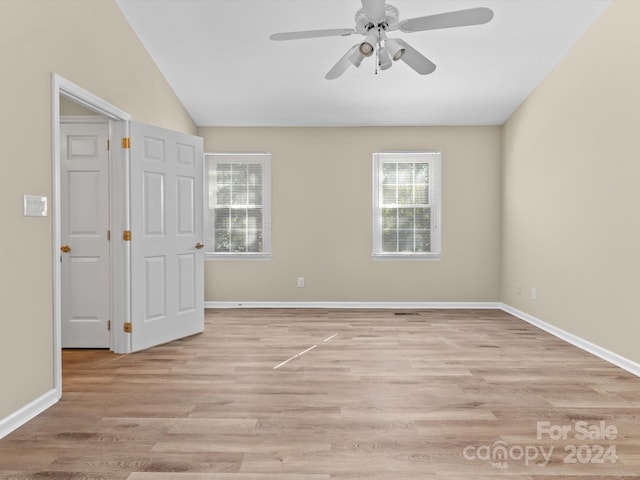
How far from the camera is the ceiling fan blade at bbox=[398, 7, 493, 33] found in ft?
8.34

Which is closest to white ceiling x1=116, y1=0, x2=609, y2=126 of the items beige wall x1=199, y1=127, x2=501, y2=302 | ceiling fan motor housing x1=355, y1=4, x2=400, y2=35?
beige wall x1=199, y1=127, x2=501, y2=302

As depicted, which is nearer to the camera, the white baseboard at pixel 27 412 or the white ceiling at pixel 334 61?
the white baseboard at pixel 27 412

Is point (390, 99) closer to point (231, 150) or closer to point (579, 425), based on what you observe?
point (231, 150)

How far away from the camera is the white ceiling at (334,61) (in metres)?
3.85

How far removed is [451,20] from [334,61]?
217 cm

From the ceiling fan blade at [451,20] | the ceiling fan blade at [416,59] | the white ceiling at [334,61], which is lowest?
the ceiling fan blade at [416,59]

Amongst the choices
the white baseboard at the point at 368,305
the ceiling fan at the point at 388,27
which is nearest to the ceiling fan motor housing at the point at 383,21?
the ceiling fan at the point at 388,27

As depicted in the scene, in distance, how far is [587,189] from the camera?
3982 mm

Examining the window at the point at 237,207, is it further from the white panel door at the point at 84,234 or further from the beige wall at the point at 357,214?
the white panel door at the point at 84,234

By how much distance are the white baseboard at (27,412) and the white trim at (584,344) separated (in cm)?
Answer: 417

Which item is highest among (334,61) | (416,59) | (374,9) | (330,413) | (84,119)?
(334,61)

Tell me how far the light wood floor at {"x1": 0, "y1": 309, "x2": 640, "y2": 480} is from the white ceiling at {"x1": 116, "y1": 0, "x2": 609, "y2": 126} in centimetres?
296

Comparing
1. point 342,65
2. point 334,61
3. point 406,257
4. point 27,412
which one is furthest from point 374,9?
point 406,257

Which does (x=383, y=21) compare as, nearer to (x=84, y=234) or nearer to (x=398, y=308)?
(x=84, y=234)
